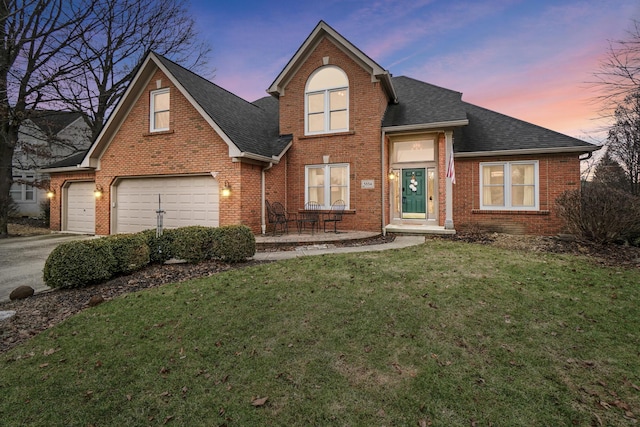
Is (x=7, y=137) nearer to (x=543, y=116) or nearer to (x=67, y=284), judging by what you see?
(x=67, y=284)

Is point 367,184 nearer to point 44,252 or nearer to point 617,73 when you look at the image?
point 617,73

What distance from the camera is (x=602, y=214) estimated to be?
832cm

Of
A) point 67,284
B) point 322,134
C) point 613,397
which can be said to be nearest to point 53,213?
point 67,284

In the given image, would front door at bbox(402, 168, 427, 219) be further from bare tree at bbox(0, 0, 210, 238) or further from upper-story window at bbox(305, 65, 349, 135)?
A: bare tree at bbox(0, 0, 210, 238)

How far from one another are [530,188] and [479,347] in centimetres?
1015

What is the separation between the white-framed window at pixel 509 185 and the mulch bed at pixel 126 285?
2.20m

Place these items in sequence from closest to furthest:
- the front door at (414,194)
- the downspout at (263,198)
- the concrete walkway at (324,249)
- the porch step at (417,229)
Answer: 1. the concrete walkway at (324,249)
2. the porch step at (417,229)
3. the downspout at (263,198)
4. the front door at (414,194)

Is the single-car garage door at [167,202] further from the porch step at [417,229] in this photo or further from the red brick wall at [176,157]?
the porch step at [417,229]

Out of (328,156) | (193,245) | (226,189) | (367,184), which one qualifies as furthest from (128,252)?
(367,184)

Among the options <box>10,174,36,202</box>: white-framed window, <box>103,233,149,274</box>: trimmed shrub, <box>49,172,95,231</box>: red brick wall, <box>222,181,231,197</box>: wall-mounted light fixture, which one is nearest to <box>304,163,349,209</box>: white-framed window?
<box>222,181,231,197</box>: wall-mounted light fixture

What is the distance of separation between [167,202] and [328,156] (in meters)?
6.31

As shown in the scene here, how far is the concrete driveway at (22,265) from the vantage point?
6.04 meters

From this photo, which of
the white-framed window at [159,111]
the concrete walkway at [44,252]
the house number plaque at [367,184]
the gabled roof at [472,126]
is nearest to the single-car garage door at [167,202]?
the white-framed window at [159,111]

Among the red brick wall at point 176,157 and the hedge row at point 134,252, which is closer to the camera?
the hedge row at point 134,252
